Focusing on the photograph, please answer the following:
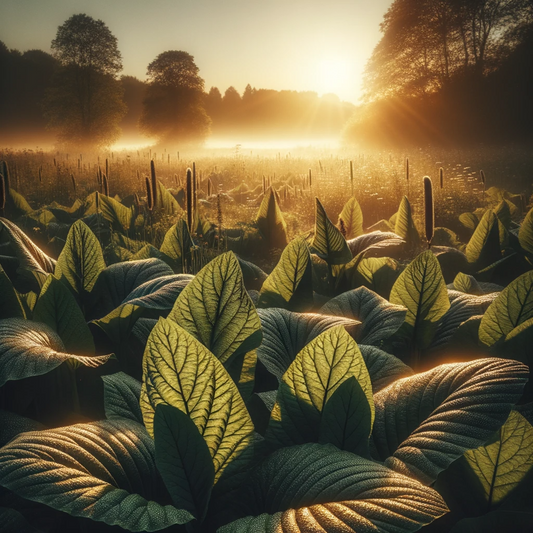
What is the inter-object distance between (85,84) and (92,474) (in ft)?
171

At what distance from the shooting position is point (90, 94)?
46156 mm

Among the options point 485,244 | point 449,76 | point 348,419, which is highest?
point 449,76

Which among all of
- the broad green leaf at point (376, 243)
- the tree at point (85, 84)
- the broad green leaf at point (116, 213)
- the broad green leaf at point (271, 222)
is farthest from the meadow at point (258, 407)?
the tree at point (85, 84)

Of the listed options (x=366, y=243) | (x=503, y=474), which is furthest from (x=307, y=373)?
(x=366, y=243)

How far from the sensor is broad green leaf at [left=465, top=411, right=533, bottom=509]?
75 cm

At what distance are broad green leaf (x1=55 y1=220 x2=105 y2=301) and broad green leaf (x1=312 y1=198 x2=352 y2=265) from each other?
2.39 feet

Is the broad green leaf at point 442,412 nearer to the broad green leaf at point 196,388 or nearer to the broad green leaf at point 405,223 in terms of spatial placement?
the broad green leaf at point 196,388

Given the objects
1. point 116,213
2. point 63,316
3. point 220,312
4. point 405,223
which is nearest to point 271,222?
point 405,223

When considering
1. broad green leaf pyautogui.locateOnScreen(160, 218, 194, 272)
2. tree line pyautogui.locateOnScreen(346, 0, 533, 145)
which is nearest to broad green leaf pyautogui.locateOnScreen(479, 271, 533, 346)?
broad green leaf pyautogui.locateOnScreen(160, 218, 194, 272)

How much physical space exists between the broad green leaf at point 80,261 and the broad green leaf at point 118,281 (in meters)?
0.03

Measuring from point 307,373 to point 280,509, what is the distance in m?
0.20

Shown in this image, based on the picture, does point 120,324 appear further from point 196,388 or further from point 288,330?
point 196,388

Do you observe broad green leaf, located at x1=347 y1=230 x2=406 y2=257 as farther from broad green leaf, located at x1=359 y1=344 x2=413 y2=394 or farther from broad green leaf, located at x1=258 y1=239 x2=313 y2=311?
broad green leaf, located at x1=359 y1=344 x2=413 y2=394

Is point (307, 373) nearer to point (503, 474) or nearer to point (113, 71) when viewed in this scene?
point (503, 474)
